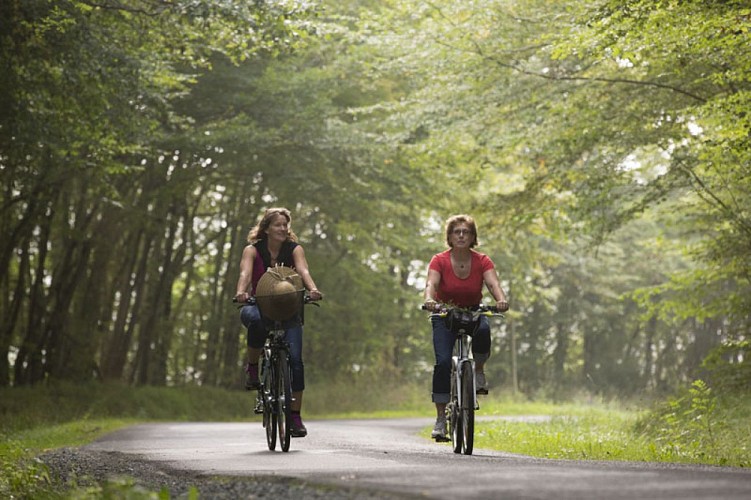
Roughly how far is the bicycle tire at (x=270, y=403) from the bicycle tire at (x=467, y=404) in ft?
5.85

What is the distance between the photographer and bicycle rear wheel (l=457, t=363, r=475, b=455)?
9.27 meters

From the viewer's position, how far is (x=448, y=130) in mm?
18562

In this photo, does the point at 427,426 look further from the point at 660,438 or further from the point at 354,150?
the point at 354,150

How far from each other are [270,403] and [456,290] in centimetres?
206

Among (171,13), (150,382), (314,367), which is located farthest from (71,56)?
(314,367)

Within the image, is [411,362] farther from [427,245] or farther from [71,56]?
[71,56]

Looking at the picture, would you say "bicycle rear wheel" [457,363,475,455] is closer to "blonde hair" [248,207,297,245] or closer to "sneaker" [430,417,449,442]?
"sneaker" [430,417,449,442]

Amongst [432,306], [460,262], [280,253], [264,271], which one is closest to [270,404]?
[264,271]

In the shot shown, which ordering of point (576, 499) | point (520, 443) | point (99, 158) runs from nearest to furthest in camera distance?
point (576, 499) → point (520, 443) → point (99, 158)

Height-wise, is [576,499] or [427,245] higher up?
[427,245]

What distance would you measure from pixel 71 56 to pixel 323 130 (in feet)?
31.2

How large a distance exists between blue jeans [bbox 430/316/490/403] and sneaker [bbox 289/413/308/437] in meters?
1.25

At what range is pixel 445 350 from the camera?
9.71m

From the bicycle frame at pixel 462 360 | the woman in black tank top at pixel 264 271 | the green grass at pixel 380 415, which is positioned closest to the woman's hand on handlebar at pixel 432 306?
the bicycle frame at pixel 462 360
